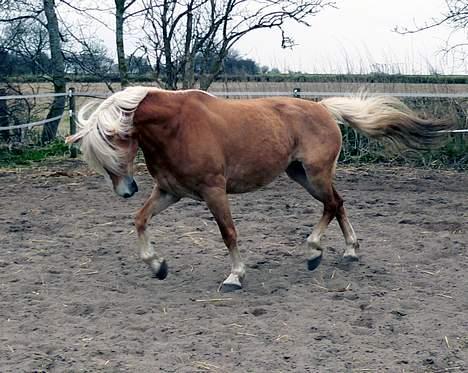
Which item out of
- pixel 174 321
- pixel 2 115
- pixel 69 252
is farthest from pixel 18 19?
pixel 174 321

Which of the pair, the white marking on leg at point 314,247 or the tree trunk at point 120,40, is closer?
the white marking on leg at point 314,247

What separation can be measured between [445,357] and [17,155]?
28.9ft

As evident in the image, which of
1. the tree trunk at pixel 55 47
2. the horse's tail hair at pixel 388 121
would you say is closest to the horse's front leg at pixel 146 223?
the horse's tail hair at pixel 388 121

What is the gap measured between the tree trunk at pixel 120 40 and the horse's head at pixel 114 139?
304 inches

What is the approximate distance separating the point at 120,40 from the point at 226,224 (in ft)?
27.2

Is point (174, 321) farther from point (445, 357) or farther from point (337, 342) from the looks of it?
point (445, 357)

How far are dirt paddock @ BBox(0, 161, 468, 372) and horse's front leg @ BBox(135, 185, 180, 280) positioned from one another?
0.12 metres

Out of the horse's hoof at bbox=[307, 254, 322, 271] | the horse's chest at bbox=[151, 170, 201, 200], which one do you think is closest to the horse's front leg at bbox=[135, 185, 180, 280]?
the horse's chest at bbox=[151, 170, 201, 200]

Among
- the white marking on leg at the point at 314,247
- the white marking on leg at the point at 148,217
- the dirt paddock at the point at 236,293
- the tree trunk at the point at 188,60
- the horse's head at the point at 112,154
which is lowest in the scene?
the dirt paddock at the point at 236,293

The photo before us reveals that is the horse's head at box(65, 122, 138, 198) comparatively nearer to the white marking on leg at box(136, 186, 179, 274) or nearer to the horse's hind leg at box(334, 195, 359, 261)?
the white marking on leg at box(136, 186, 179, 274)

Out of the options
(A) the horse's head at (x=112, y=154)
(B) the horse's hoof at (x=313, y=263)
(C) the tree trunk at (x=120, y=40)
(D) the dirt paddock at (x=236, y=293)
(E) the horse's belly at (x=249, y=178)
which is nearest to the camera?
(D) the dirt paddock at (x=236, y=293)

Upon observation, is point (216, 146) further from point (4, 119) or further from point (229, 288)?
point (4, 119)

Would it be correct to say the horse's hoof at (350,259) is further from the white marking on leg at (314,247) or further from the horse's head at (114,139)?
the horse's head at (114,139)

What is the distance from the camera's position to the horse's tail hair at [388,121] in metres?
5.61
